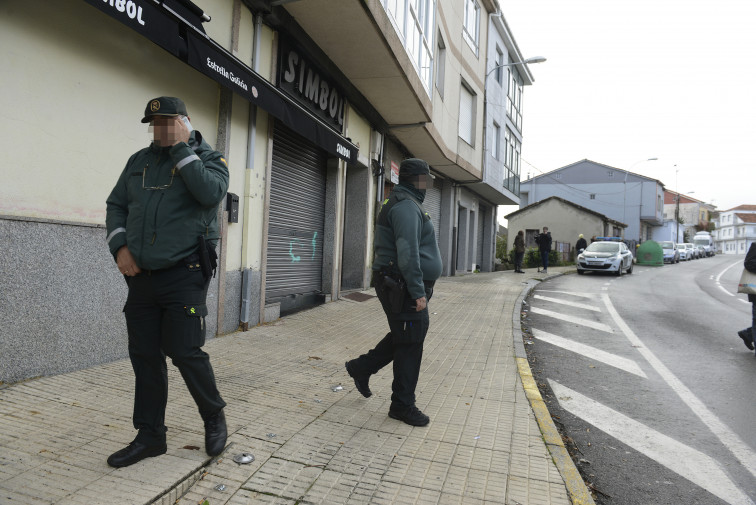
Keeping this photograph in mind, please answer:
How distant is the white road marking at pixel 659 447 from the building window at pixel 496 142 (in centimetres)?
1818

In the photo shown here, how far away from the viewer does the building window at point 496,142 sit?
72.0ft

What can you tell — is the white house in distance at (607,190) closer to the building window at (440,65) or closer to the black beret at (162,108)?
the building window at (440,65)

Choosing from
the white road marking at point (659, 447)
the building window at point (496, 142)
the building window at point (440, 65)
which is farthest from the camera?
the building window at point (496, 142)

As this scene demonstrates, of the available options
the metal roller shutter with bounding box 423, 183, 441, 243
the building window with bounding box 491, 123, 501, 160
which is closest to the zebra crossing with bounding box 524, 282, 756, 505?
the metal roller shutter with bounding box 423, 183, 441, 243

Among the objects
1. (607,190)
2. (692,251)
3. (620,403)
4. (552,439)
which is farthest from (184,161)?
(692,251)

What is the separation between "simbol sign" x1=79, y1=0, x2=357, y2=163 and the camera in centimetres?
425

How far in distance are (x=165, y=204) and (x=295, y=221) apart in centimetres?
594

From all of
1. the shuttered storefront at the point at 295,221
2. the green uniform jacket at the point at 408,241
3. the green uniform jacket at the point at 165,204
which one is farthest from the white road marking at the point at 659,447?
the shuttered storefront at the point at 295,221

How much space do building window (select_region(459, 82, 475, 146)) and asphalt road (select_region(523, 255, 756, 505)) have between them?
381 inches

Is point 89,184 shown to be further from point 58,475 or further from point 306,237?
point 306,237

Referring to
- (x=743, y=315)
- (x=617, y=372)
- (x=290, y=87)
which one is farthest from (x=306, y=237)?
Result: (x=743, y=315)

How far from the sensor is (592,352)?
6.86m

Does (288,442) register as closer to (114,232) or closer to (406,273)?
(406,273)

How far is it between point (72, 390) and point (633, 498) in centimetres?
394
